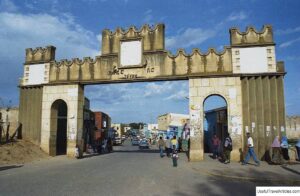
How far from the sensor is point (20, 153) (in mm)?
20719

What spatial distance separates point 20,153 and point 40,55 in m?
8.15

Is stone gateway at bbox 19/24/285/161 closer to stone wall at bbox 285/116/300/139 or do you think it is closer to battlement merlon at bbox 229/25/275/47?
battlement merlon at bbox 229/25/275/47

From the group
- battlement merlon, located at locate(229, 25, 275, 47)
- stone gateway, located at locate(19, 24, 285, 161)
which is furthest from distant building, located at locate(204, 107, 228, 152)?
battlement merlon, located at locate(229, 25, 275, 47)

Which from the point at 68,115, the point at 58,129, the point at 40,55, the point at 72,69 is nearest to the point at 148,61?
the point at 72,69

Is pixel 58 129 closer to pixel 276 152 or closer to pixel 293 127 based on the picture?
pixel 276 152

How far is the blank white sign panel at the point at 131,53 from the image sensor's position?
2223 centimetres

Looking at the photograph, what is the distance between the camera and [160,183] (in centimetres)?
1148

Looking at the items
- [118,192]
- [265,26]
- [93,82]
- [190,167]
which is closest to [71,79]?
A: [93,82]

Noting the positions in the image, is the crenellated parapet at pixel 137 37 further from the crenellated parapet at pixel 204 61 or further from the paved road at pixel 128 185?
the paved road at pixel 128 185

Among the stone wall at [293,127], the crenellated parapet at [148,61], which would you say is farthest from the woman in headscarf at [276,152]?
the stone wall at [293,127]

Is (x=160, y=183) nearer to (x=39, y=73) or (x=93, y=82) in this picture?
(x=93, y=82)

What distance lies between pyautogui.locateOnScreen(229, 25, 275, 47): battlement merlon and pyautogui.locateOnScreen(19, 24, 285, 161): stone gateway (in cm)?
6

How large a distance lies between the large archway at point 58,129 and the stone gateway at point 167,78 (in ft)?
0.25

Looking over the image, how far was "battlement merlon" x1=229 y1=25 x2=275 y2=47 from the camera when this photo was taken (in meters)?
19.8
